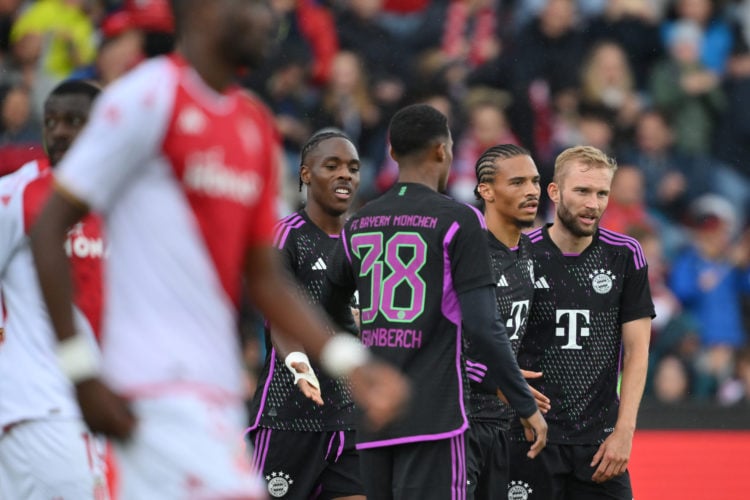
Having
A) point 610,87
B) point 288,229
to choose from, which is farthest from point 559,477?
point 610,87

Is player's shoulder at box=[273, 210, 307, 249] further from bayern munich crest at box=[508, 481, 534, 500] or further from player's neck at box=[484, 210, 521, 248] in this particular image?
bayern munich crest at box=[508, 481, 534, 500]

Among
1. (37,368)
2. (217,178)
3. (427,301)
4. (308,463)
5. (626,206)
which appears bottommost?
(308,463)

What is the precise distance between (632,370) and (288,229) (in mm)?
2017

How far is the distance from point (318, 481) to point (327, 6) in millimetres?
7139

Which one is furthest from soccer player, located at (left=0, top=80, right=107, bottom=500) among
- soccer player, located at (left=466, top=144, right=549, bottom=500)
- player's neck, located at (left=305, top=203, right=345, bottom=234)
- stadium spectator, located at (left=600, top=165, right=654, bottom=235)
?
stadium spectator, located at (left=600, top=165, right=654, bottom=235)

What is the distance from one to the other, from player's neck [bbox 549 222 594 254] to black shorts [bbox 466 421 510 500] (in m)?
1.11

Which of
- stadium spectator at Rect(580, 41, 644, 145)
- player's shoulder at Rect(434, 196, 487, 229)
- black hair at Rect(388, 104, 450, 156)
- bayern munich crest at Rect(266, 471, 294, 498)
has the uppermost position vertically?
stadium spectator at Rect(580, 41, 644, 145)

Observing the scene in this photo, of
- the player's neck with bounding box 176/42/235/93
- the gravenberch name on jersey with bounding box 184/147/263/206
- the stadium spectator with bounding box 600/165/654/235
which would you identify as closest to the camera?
the gravenberch name on jersey with bounding box 184/147/263/206

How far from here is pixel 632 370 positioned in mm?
7145

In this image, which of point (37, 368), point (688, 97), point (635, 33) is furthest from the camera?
point (635, 33)

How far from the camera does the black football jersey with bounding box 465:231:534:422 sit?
7012mm

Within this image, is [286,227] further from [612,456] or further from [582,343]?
[612,456]

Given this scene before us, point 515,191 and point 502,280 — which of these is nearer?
point 502,280

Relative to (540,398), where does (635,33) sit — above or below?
above
